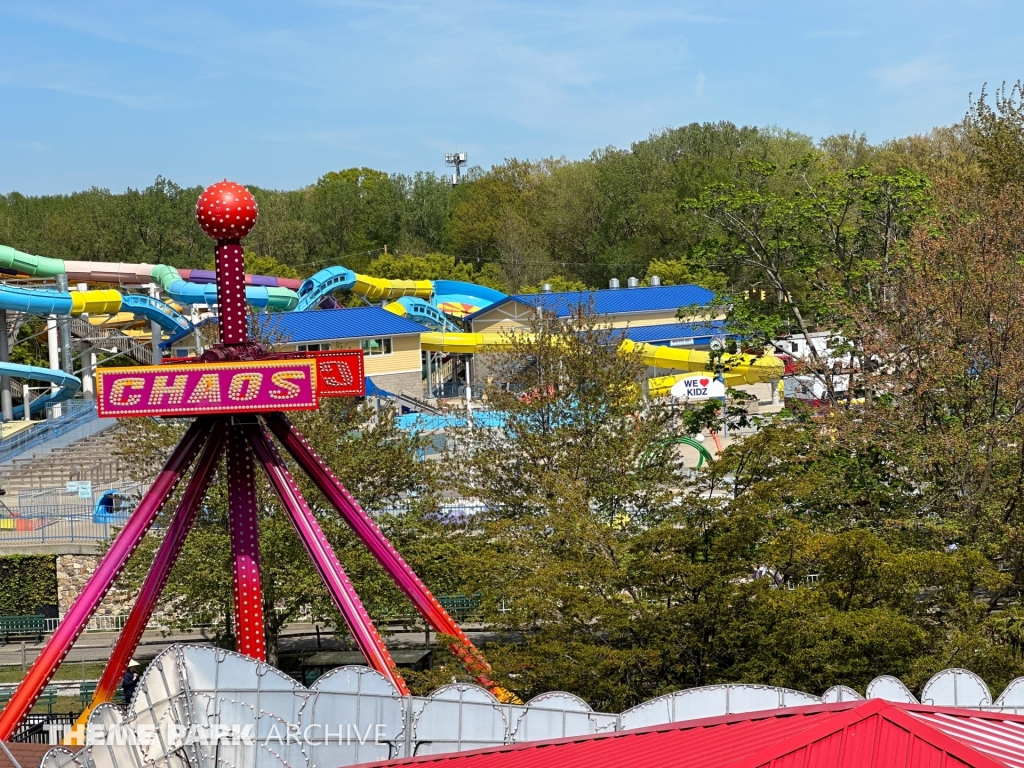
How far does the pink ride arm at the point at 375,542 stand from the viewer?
16.0 m

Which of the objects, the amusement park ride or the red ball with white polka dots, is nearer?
the amusement park ride

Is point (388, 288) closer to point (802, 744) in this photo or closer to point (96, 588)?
point (96, 588)

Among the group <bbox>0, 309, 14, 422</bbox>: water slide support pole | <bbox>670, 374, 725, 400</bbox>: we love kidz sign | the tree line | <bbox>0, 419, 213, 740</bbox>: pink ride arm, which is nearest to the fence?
<bbox>0, 419, 213, 740</bbox>: pink ride arm

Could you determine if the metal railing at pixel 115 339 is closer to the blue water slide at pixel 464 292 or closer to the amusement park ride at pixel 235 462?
the blue water slide at pixel 464 292

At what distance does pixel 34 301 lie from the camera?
46719 millimetres

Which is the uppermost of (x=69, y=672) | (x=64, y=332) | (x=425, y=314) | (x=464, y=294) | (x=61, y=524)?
(x=464, y=294)

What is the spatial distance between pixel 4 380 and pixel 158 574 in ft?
115

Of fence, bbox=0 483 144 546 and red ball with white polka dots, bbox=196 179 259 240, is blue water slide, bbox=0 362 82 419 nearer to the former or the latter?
fence, bbox=0 483 144 546

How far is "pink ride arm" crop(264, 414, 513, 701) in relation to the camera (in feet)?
52.5

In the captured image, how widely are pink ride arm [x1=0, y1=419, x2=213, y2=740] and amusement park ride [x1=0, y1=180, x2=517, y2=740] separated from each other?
1cm

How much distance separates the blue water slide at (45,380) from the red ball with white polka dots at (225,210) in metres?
32.4

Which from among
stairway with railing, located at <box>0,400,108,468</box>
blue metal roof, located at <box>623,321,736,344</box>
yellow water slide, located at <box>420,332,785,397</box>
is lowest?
stairway with railing, located at <box>0,400,108,468</box>

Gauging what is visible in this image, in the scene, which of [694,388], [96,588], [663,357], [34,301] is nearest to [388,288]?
[663,357]

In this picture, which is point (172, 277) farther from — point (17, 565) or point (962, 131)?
point (962, 131)
